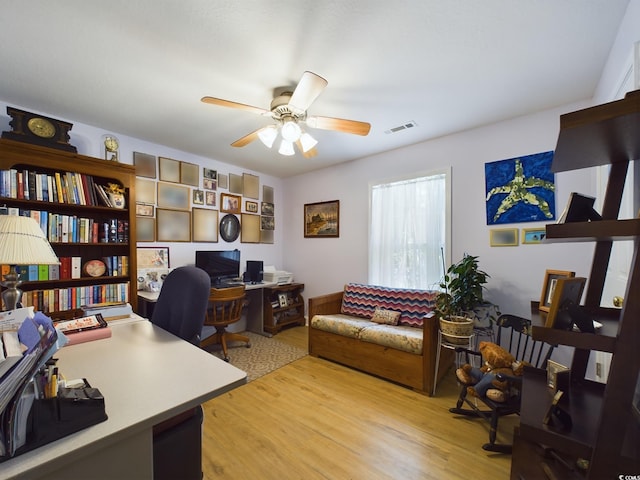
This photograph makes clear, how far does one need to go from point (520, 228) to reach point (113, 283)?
3959 mm

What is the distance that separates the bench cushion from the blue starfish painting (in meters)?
1.04

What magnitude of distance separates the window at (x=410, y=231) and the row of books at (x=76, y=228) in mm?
2805

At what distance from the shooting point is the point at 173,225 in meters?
3.27

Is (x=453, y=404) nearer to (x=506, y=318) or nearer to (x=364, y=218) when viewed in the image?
(x=506, y=318)

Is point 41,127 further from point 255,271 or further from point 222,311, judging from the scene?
point 255,271

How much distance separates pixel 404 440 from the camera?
174 cm

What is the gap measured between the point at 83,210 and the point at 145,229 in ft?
1.92

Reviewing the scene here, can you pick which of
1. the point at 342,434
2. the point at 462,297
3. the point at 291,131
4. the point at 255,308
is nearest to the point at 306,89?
the point at 291,131

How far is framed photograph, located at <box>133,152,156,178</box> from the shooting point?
298 cm

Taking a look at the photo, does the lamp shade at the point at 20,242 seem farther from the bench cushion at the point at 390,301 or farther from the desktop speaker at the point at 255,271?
the bench cushion at the point at 390,301

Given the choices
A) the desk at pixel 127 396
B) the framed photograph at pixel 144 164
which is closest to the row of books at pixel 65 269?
the framed photograph at pixel 144 164

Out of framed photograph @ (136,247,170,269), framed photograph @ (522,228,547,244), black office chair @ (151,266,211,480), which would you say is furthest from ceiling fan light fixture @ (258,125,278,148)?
framed photograph @ (522,228,547,244)

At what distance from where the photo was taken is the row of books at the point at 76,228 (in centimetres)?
217

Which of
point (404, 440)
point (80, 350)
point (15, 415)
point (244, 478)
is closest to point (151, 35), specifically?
point (80, 350)
